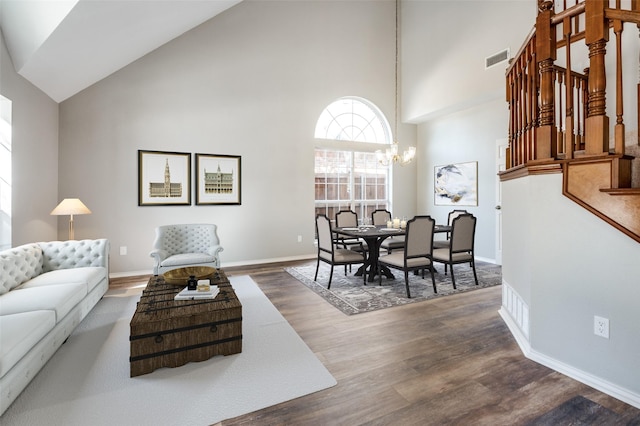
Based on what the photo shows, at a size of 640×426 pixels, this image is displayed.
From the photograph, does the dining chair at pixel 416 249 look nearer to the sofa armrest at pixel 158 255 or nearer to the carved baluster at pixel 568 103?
the carved baluster at pixel 568 103

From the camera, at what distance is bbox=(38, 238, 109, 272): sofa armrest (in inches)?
136

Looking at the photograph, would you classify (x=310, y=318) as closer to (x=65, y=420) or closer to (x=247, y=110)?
(x=65, y=420)

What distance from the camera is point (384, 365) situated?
2283mm

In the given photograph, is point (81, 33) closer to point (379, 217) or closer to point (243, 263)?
point (243, 263)

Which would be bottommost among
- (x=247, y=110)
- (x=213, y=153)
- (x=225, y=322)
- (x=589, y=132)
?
(x=225, y=322)

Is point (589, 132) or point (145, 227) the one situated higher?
point (589, 132)

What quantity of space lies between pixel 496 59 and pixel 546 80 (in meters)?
3.60

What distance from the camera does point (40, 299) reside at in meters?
2.43

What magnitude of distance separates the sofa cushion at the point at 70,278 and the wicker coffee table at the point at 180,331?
99 cm

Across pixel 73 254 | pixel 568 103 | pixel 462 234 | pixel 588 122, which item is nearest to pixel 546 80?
pixel 568 103

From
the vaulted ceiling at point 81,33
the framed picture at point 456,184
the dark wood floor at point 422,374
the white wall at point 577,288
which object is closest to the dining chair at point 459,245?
the dark wood floor at point 422,374

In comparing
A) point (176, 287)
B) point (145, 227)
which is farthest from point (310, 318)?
point (145, 227)

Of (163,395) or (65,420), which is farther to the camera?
(163,395)

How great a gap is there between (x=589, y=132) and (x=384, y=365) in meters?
2.12
